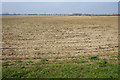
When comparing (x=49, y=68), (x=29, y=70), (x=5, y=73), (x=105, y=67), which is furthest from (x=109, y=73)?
(x=5, y=73)

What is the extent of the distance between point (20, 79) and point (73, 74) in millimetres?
2194

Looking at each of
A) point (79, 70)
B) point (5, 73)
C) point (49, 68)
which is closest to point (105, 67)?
point (79, 70)

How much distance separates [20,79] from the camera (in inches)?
222

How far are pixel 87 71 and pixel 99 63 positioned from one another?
1.31 metres

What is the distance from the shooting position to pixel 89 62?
744cm

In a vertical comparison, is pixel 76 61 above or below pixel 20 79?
above

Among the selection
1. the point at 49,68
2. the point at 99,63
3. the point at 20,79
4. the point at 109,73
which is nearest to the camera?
the point at 20,79

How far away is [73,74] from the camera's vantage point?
233 inches

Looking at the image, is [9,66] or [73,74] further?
[9,66]

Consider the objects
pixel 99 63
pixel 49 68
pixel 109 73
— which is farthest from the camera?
pixel 99 63

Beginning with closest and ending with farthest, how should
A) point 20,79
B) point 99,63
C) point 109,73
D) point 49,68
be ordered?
point 20,79
point 109,73
point 49,68
point 99,63

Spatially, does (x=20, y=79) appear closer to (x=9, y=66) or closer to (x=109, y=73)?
(x=9, y=66)

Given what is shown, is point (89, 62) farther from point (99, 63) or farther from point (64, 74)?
point (64, 74)

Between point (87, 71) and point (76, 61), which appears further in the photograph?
point (76, 61)
